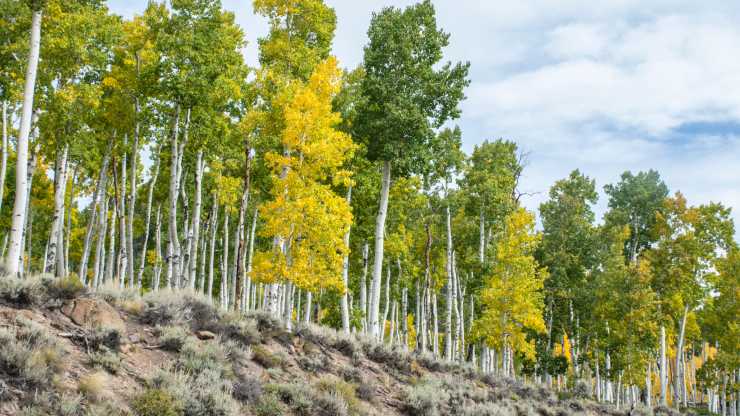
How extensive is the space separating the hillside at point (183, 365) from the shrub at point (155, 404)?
19mm

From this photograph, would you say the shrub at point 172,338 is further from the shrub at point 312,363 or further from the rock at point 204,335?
the shrub at point 312,363

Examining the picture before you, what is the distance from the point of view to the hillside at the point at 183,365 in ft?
26.8

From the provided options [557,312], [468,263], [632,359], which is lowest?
[632,359]

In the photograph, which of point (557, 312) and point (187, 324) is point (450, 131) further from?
point (187, 324)

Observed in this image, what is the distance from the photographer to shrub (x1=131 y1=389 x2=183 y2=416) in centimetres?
840

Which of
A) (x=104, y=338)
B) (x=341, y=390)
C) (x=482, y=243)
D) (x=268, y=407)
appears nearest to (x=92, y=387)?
(x=104, y=338)

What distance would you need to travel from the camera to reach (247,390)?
10641 millimetres

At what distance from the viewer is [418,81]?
20375 millimetres

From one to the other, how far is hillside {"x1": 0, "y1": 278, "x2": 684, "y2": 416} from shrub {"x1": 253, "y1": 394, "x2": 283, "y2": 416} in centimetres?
2

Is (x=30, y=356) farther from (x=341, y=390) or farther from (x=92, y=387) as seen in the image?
(x=341, y=390)

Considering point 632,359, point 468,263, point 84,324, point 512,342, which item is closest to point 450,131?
point 468,263

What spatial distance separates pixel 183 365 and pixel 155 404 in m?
1.96

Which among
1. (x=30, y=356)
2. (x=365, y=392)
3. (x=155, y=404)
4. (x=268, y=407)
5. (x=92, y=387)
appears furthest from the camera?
(x=365, y=392)

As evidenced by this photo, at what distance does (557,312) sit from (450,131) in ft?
54.8
